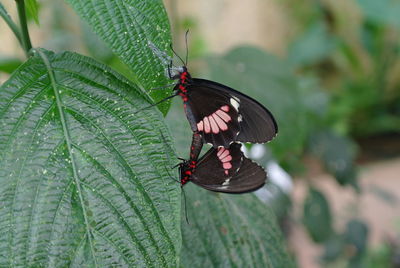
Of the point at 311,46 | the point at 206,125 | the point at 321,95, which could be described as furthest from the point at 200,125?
the point at 311,46

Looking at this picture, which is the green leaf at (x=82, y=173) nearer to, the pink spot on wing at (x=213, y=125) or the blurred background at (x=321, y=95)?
the pink spot on wing at (x=213, y=125)

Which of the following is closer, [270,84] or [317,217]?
[270,84]

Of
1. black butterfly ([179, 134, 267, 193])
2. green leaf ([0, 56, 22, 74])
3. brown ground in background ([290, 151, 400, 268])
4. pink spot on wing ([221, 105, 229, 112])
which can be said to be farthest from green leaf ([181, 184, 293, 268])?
brown ground in background ([290, 151, 400, 268])

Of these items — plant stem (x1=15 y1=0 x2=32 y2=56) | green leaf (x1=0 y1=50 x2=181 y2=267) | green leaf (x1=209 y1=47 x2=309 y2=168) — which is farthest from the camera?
green leaf (x1=209 y1=47 x2=309 y2=168)

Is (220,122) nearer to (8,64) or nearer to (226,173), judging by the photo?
(226,173)

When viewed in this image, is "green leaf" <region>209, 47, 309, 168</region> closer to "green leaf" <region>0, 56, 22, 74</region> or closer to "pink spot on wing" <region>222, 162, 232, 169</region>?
→ "green leaf" <region>0, 56, 22, 74</region>

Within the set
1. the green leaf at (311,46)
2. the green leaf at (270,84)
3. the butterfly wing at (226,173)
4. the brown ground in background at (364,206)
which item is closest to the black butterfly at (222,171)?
the butterfly wing at (226,173)
